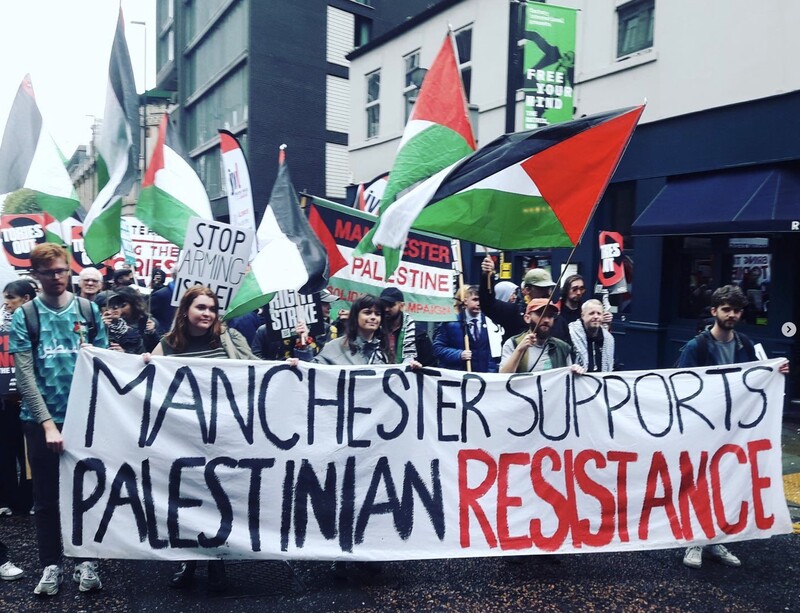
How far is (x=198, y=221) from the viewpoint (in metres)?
5.72

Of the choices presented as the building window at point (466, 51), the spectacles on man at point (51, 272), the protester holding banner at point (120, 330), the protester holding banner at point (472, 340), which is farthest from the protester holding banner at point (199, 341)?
the building window at point (466, 51)

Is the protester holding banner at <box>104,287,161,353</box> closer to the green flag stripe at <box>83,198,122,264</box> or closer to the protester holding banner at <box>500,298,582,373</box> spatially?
the green flag stripe at <box>83,198,122,264</box>

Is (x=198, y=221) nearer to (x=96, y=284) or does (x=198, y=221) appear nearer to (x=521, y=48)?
(x=96, y=284)

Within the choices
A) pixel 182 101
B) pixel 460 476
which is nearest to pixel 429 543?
pixel 460 476

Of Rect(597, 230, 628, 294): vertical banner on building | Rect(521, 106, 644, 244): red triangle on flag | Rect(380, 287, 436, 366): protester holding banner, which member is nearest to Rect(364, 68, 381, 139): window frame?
Rect(597, 230, 628, 294): vertical banner on building

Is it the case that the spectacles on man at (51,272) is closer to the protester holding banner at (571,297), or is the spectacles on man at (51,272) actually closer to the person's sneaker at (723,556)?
the protester holding banner at (571,297)

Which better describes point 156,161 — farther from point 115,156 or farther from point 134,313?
point 134,313

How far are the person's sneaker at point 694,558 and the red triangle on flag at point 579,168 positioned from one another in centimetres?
199

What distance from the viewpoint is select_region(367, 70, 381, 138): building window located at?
18281 mm

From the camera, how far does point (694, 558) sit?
4.22m

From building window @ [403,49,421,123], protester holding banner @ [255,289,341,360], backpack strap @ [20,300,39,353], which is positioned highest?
building window @ [403,49,421,123]

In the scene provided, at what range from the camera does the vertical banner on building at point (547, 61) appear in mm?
8742

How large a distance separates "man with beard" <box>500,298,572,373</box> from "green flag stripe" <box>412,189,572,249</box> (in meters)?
0.43

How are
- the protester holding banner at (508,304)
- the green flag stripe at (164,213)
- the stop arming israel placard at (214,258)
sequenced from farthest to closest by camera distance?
the green flag stripe at (164,213)
the stop arming israel placard at (214,258)
the protester holding banner at (508,304)
